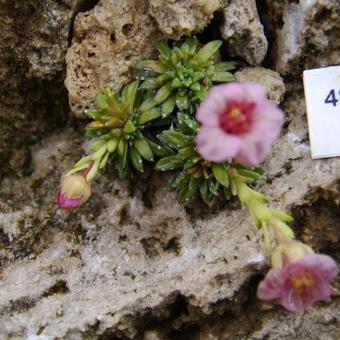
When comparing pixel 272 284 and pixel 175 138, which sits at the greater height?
pixel 175 138

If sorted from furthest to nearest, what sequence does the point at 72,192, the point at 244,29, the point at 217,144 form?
the point at 244,29 < the point at 72,192 < the point at 217,144

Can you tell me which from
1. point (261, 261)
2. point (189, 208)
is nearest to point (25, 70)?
point (189, 208)

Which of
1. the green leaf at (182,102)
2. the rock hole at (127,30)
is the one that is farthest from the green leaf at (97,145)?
the rock hole at (127,30)

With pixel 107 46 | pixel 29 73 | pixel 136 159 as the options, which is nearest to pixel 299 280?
pixel 136 159

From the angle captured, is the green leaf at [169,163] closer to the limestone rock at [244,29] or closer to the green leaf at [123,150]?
the green leaf at [123,150]

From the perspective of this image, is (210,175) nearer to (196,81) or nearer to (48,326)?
(196,81)

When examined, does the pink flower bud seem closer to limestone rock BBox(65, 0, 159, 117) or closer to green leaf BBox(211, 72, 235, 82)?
green leaf BBox(211, 72, 235, 82)

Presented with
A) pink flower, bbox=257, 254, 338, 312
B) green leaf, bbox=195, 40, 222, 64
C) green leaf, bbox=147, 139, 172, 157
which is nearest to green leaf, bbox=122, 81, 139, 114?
green leaf, bbox=147, 139, 172, 157

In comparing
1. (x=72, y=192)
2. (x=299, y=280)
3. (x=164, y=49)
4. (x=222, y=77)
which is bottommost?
(x=299, y=280)

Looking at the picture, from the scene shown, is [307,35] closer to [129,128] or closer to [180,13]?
[180,13]
